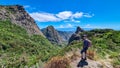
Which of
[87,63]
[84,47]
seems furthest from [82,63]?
[84,47]

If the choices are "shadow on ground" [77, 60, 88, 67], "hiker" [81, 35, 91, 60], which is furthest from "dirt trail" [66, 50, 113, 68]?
"hiker" [81, 35, 91, 60]

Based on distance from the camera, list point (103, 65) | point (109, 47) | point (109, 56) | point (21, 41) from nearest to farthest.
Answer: point (103, 65)
point (109, 56)
point (109, 47)
point (21, 41)

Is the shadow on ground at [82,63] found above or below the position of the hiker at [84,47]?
below

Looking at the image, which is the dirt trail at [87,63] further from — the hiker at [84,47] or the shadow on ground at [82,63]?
the hiker at [84,47]

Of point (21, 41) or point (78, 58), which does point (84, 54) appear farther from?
point (21, 41)

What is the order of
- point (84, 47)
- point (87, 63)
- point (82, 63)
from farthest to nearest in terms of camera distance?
point (82, 63), point (87, 63), point (84, 47)

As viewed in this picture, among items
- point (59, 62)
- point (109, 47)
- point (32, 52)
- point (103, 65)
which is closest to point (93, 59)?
point (103, 65)

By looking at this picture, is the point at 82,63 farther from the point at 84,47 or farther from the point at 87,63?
the point at 84,47

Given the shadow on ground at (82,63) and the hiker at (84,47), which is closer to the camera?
the hiker at (84,47)

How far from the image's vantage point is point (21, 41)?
7707 inches

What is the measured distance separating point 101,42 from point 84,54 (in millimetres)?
9724

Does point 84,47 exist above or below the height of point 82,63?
above

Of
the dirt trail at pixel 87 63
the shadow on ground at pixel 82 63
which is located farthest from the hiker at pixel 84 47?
the dirt trail at pixel 87 63

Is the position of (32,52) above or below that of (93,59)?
below
